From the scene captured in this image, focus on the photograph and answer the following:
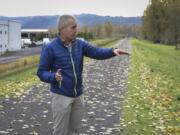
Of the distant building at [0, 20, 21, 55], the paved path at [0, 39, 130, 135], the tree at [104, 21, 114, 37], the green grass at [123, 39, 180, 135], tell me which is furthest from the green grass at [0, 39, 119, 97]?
the tree at [104, 21, 114, 37]

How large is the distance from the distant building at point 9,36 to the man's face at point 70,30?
44812 mm

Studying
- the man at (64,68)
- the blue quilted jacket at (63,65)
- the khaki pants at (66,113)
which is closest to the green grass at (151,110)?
the khaki pants at (66,113)

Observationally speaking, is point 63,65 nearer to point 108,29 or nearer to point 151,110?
point 151,110

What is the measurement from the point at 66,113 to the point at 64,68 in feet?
2.13

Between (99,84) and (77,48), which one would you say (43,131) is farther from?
(99,84)

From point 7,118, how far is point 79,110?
12.6 ft

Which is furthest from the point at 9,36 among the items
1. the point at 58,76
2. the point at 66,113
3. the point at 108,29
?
the point at 108,29

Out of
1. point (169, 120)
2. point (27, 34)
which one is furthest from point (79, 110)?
point (27, 34)

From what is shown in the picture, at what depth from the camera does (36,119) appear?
23.9 ft

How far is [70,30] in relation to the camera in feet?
12.5

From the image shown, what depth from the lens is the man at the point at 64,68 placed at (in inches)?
151

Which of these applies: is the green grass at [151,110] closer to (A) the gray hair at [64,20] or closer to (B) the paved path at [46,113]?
(B) the paved path at [46,113]

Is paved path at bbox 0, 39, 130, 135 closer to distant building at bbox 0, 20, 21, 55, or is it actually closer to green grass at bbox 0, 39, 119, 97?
green grass at bbox 0, 39, 119, 97

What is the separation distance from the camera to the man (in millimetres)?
3824
